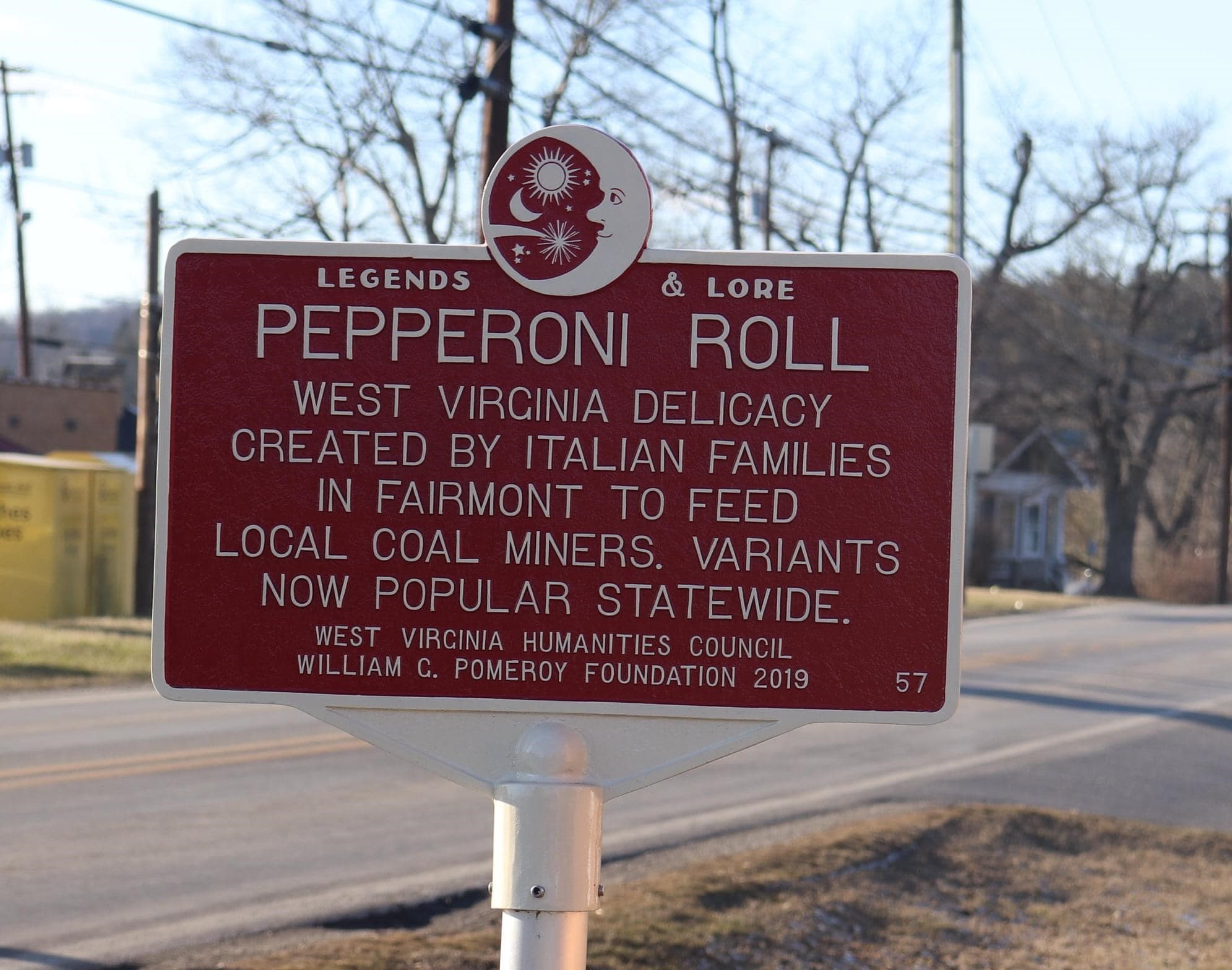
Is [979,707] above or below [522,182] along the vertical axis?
below

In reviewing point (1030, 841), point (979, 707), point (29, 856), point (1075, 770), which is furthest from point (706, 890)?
point (979, 707)

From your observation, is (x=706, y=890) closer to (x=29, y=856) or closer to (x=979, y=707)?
(x=29, y=856)

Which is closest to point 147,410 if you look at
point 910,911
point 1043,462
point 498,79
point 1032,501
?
point 498,79

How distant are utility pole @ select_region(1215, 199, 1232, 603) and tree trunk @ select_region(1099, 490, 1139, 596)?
3.84 m

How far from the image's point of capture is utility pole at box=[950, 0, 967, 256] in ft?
64.3

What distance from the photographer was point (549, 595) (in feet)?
9.49

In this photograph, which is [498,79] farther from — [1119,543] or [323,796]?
[1119,543]

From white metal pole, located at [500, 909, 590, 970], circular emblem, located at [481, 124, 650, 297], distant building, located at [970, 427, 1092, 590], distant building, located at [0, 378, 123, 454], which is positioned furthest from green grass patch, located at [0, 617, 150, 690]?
distant building, located at [970, 427, 1092, 590]

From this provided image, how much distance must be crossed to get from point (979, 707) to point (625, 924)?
353 inches

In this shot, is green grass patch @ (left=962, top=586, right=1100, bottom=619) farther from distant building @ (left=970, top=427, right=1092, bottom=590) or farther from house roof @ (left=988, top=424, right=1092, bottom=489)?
house roof @ (left=988, top=424, right=1092, bottom=489)

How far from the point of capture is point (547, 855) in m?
2.77

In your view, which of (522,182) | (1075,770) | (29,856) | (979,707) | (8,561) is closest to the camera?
(522,182)

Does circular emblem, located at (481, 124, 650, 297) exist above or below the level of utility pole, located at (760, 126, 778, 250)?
below

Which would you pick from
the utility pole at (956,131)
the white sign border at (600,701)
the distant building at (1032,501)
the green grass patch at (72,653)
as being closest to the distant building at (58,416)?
the green grass patch at (72,653)
